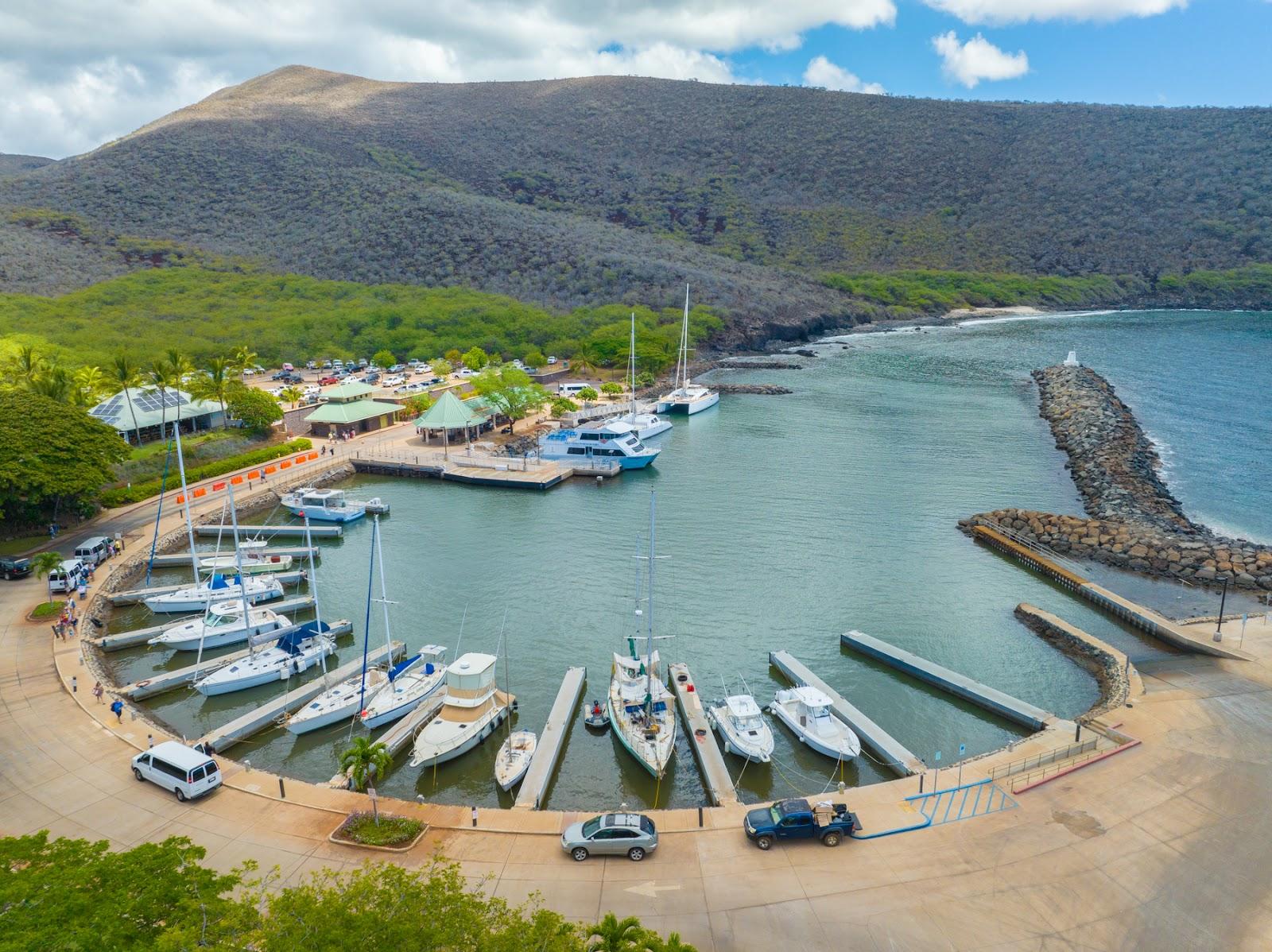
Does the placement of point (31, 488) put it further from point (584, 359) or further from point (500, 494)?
point (584, 359)

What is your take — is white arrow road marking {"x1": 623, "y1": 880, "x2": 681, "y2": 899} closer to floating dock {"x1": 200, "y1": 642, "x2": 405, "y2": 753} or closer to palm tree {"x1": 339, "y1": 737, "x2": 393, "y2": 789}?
palm tree {"x1": 339, "y1": 737, "x2": 393, "y2": 789}

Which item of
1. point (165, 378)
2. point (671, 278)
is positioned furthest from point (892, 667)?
point (671, 278)

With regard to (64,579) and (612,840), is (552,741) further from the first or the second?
(64,579)

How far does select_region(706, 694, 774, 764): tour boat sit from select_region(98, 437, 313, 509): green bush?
45318 millimetres

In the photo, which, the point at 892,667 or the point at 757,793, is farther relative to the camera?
the point at 892,667

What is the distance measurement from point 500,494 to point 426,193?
13964 cm

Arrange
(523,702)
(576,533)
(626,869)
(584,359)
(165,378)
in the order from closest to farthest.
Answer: (626,869) → (523,702) → (576,533) → (165,378) → (584,359)

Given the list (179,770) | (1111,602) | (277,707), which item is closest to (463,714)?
(277,707)

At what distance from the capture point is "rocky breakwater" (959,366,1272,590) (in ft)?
159

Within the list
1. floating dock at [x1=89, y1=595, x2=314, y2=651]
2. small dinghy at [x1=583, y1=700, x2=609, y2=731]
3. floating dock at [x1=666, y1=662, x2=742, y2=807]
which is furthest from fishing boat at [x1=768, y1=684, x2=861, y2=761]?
floating dock at [x1=89, y1=595, x2=314, y2=651]

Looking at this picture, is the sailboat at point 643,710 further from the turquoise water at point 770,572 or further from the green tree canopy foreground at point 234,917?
the green tree canopy foreground at point 234,917

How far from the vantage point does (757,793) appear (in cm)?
2983

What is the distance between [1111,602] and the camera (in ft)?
144

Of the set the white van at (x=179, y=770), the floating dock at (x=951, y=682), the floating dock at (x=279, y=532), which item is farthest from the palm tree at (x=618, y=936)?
the floating dock at (x=279, y=532)
